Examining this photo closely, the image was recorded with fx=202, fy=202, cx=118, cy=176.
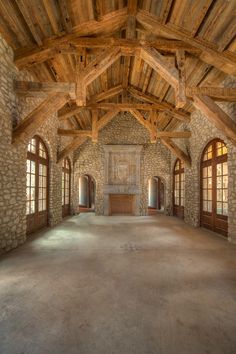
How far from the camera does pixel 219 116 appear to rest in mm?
3967

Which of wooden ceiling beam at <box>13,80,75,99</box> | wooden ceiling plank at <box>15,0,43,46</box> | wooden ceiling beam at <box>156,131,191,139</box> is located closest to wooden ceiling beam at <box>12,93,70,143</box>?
wooden ceiling beam at <box>13,80,75,99</box>

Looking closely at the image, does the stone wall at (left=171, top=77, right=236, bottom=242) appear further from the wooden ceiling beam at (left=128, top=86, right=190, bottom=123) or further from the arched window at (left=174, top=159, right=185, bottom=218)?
the arched window at (left=174, top=159, right=185, bottom=218)

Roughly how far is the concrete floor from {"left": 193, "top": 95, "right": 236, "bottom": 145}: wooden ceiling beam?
7.68ft

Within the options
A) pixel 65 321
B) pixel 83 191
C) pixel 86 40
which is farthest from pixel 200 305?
pixel 83 191

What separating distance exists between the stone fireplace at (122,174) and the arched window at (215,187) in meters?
3.74

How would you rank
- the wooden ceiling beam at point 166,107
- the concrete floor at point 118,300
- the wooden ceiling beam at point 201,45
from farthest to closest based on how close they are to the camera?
the wooden ceiling beam at point 166,107
the wooden ceiling beam at point 201,45
the concrete floor at point 118,300

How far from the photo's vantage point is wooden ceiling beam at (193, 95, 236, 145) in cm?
391

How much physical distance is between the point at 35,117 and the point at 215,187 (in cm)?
502

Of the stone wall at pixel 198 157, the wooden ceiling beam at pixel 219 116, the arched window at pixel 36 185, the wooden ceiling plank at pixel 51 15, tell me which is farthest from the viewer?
the arched window at pixel 36 185

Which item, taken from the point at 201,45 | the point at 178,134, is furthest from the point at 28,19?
the point at 178,134

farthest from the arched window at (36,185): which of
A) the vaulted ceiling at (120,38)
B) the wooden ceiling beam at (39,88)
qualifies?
the vaulted ceiling at (120,38)

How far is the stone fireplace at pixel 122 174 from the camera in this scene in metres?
9.74

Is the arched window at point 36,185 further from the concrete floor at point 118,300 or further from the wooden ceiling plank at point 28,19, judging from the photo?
the wooden ceiling plank at point 28,19

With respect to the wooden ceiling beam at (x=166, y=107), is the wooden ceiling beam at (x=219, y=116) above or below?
below
